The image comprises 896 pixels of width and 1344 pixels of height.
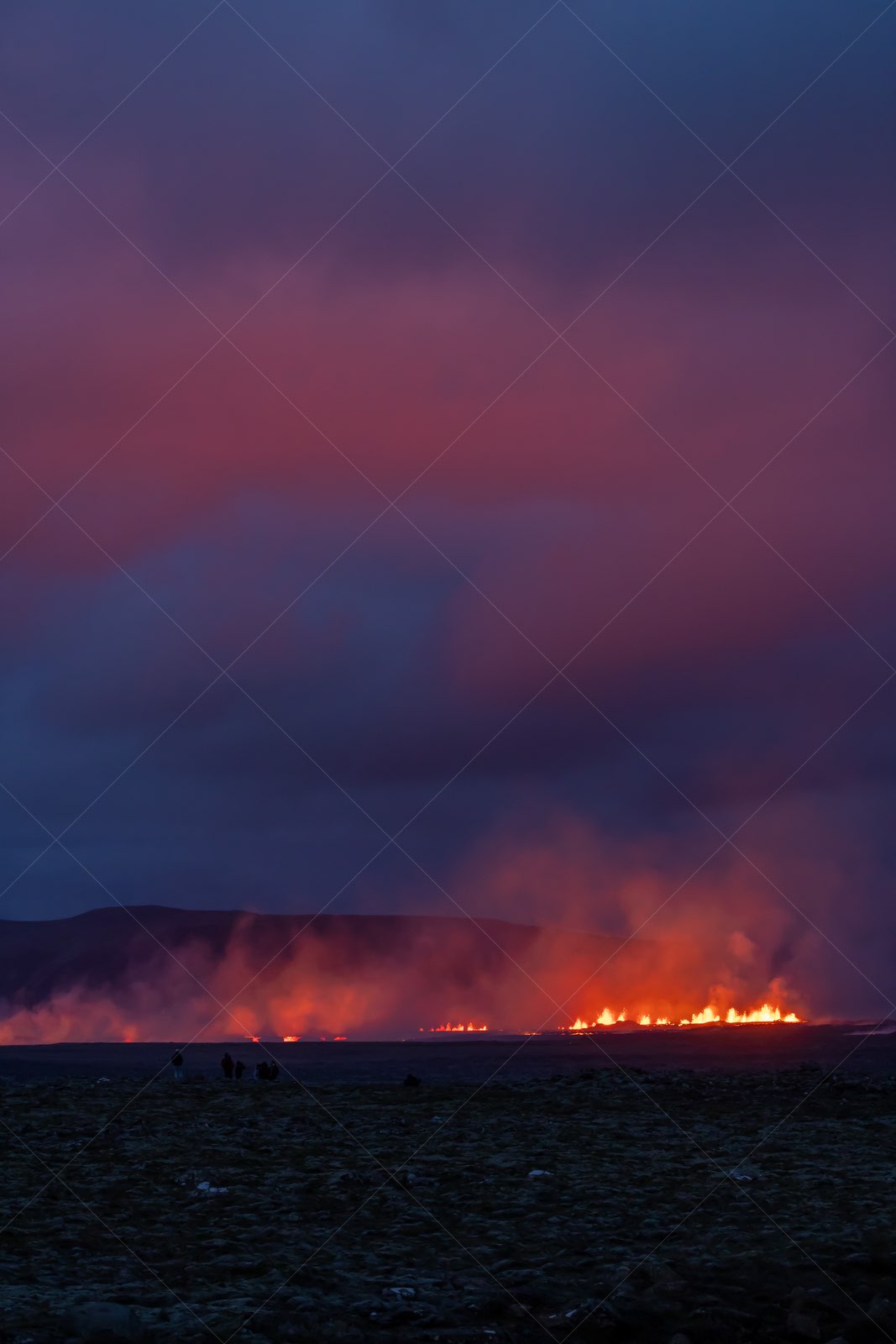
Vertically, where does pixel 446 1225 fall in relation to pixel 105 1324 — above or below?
above

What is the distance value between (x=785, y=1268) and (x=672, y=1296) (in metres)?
1.57

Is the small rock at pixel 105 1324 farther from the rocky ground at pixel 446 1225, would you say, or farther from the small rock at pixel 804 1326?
the small rock at pixel 804 1326

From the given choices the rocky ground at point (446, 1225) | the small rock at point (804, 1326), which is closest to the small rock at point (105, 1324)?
the rocky ground at point (446, 1225)

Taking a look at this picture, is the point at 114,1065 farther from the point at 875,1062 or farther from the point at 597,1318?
the point at 597,1318

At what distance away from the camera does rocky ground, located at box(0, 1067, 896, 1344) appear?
11758mm

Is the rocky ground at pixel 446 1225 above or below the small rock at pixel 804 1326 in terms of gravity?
above

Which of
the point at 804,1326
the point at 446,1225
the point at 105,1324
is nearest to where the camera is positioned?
the point at 105,1324

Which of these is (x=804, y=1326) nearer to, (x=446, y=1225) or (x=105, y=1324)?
(x=446, y=1225)

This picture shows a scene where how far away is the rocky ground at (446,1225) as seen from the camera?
11.8 metres

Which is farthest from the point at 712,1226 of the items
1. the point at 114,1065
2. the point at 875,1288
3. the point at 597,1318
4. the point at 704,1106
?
the point at 114,1065

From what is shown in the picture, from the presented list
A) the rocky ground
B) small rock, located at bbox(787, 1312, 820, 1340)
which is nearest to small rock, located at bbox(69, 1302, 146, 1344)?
the rocky ground

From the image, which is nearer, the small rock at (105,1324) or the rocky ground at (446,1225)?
the small rock at (105,1324)

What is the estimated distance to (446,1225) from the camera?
15266 mm

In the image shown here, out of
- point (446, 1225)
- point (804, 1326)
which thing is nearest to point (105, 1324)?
point (446, 1225)
